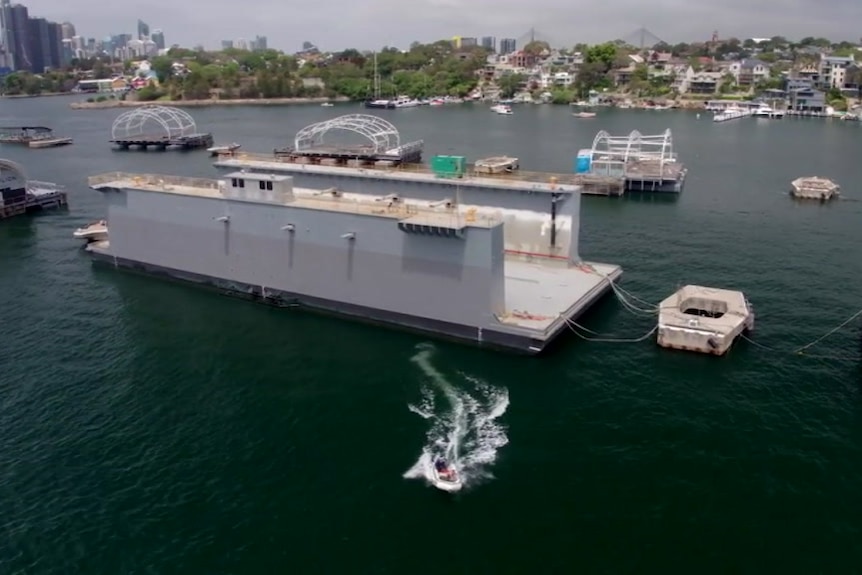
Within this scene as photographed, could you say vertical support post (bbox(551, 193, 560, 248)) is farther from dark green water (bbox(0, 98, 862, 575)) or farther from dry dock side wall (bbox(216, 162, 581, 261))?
dark green water (bbox(0, 98, 862, 575))

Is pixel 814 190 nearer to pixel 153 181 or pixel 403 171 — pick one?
pixel 403 171

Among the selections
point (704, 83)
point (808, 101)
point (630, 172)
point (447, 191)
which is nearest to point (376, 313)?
point (447, 191)

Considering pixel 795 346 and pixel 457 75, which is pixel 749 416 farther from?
pixel 457 75

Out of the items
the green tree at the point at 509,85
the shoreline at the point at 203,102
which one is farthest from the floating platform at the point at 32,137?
the green tree at the point at 509,85

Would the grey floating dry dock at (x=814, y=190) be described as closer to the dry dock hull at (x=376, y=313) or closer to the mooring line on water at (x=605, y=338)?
the dry dock hull at (x=376, y=313)

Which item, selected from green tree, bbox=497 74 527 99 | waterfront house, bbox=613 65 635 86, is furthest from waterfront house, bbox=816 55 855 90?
green tree, bbox=497 74 527 99

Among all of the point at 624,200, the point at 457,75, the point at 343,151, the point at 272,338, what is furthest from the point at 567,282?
the point at 457,75
